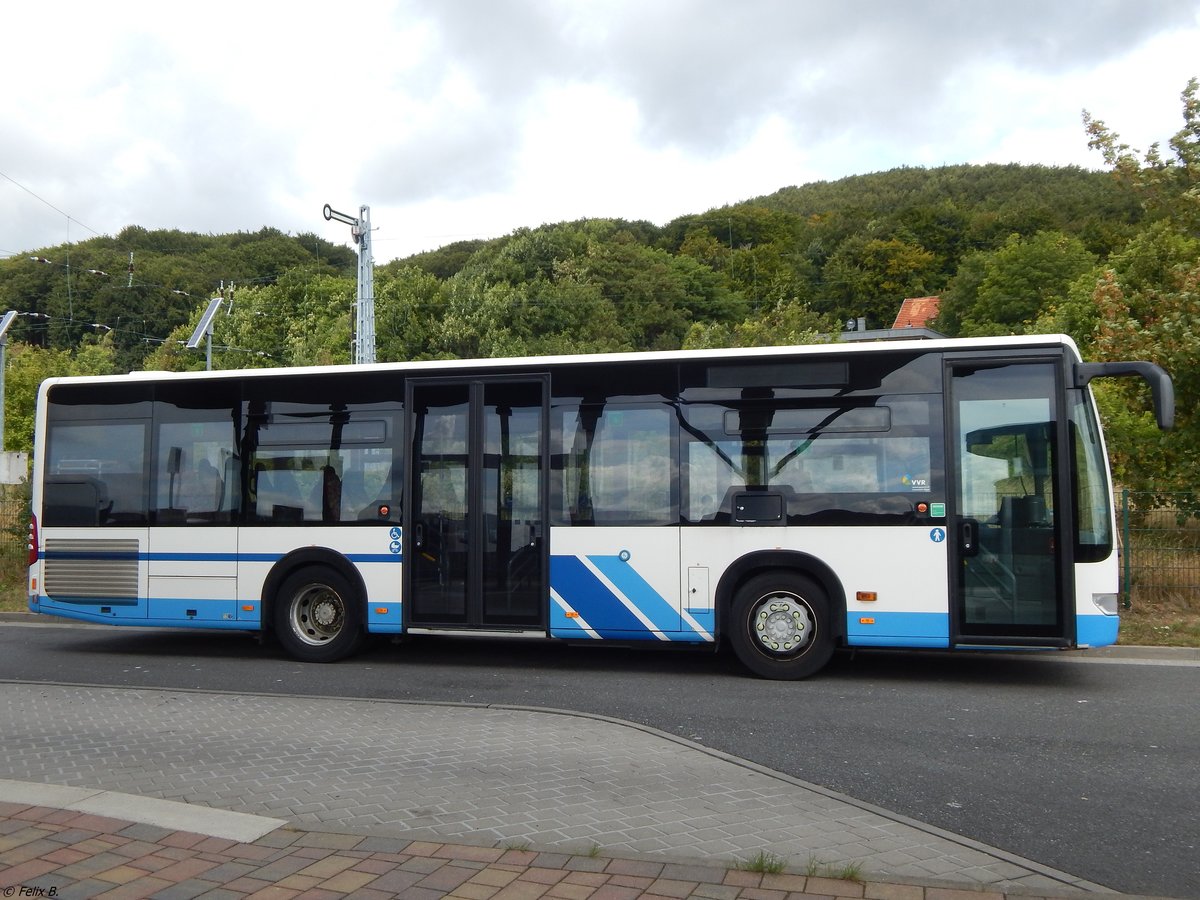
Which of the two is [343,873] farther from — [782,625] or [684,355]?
[684,355]

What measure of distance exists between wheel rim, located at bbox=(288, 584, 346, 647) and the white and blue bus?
0.02 meters

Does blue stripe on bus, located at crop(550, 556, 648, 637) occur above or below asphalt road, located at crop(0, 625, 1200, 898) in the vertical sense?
above

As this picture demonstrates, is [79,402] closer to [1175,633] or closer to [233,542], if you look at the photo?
[233,542]

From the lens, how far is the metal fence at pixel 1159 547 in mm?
13062

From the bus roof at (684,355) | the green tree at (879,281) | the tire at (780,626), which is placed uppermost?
the green tree at (879,281)

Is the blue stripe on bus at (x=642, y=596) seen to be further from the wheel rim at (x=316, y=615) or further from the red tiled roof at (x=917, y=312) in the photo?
the red tiled roof at (x=917, y=312)

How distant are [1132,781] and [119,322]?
59164mm

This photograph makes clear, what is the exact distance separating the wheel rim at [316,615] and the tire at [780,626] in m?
4.15

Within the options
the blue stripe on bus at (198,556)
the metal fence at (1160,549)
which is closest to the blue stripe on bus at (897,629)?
the blue stripe on bus at (198,556)

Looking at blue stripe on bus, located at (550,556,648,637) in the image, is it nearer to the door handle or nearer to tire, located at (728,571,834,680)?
tire, located at (728,571,834,680)

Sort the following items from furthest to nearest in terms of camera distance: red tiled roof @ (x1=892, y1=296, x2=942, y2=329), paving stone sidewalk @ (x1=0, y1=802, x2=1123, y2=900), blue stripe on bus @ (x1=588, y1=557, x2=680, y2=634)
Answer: red tiled roof @ (x1=892, y1=296, x2=942, y2=329), blue stripe on bus @ (x1=588, y1=557, x2=680, y2=634), paving stone sidewalk @ (x1=0, y1=802, x2=1123, y2=900)

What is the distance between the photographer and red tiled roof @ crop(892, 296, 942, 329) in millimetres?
83438

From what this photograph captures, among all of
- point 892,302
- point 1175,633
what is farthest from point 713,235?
point 1175,633

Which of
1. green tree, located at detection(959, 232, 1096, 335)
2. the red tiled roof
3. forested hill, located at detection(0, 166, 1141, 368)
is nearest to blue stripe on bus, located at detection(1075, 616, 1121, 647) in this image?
forested hill, located at detection(0, 166, 1141, 368)
